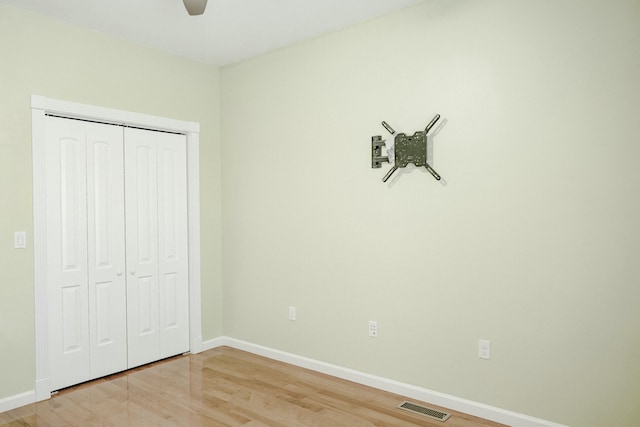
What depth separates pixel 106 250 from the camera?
12.1 ft

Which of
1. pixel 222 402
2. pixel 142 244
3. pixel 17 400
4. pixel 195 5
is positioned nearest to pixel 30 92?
pixel 142 244

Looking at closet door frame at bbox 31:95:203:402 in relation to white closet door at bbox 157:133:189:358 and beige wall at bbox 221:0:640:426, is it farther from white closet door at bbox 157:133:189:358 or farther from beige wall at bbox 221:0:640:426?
beige wall at bbox 221:0:640:426

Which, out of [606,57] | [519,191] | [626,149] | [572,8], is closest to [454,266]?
[519,191]

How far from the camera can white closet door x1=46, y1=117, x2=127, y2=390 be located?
3.38m

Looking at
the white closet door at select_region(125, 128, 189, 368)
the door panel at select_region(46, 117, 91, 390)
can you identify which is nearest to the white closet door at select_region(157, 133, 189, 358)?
the white closet door at select_region(125, 128, 189, 368)

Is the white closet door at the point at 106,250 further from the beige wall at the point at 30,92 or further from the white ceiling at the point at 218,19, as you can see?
the white ceiling at the point at 218,19

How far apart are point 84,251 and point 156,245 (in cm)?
63

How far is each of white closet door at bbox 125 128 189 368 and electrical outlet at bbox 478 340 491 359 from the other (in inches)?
104

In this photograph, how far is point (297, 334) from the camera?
3.95 m

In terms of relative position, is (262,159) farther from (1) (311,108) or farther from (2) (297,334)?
(2) (297,334)

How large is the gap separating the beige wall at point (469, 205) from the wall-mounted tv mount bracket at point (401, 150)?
0.22 feet

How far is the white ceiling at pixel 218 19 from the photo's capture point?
10.3 feet

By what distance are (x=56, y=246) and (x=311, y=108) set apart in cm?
223

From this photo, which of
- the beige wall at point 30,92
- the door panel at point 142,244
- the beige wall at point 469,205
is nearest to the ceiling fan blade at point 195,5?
the beige wall at point 469,205
